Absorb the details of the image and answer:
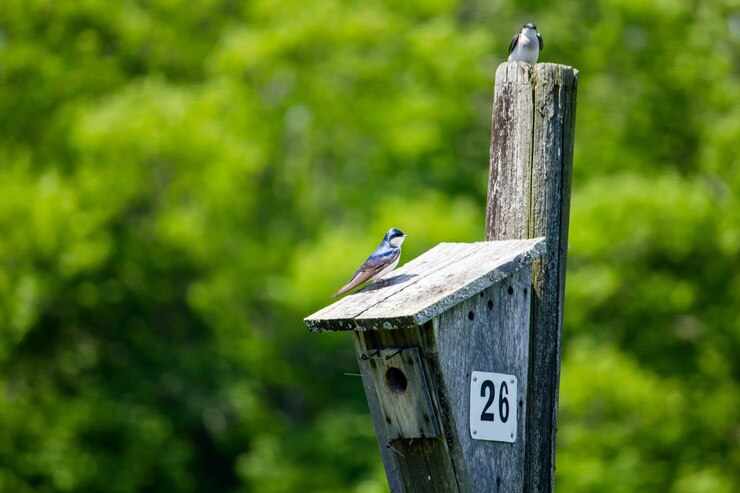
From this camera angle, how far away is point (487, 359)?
3.79 meters

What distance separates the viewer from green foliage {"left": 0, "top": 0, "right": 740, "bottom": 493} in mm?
12320

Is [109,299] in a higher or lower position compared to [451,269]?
lower

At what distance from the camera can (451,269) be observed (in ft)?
13.2

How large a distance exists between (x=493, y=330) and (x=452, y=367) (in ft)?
0.82

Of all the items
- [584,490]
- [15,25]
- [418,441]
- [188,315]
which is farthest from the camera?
[188,315]

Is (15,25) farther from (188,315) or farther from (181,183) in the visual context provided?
(188,315)

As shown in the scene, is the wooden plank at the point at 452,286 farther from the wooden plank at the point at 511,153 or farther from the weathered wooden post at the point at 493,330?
the wooden plank at the point at 511,153

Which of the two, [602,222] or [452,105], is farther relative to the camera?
[452,105]

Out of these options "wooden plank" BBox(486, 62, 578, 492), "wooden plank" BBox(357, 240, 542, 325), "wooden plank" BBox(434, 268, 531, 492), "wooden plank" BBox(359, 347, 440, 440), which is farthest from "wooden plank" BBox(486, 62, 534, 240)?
"wooden plank" BBox(359, 347, 440, 440)

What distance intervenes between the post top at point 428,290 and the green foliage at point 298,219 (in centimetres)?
806

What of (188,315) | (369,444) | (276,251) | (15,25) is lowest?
(369,444)

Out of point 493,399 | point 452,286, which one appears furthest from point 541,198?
point 493,399

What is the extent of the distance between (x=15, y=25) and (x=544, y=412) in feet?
45.0

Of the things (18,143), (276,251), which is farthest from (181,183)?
(18,143)
